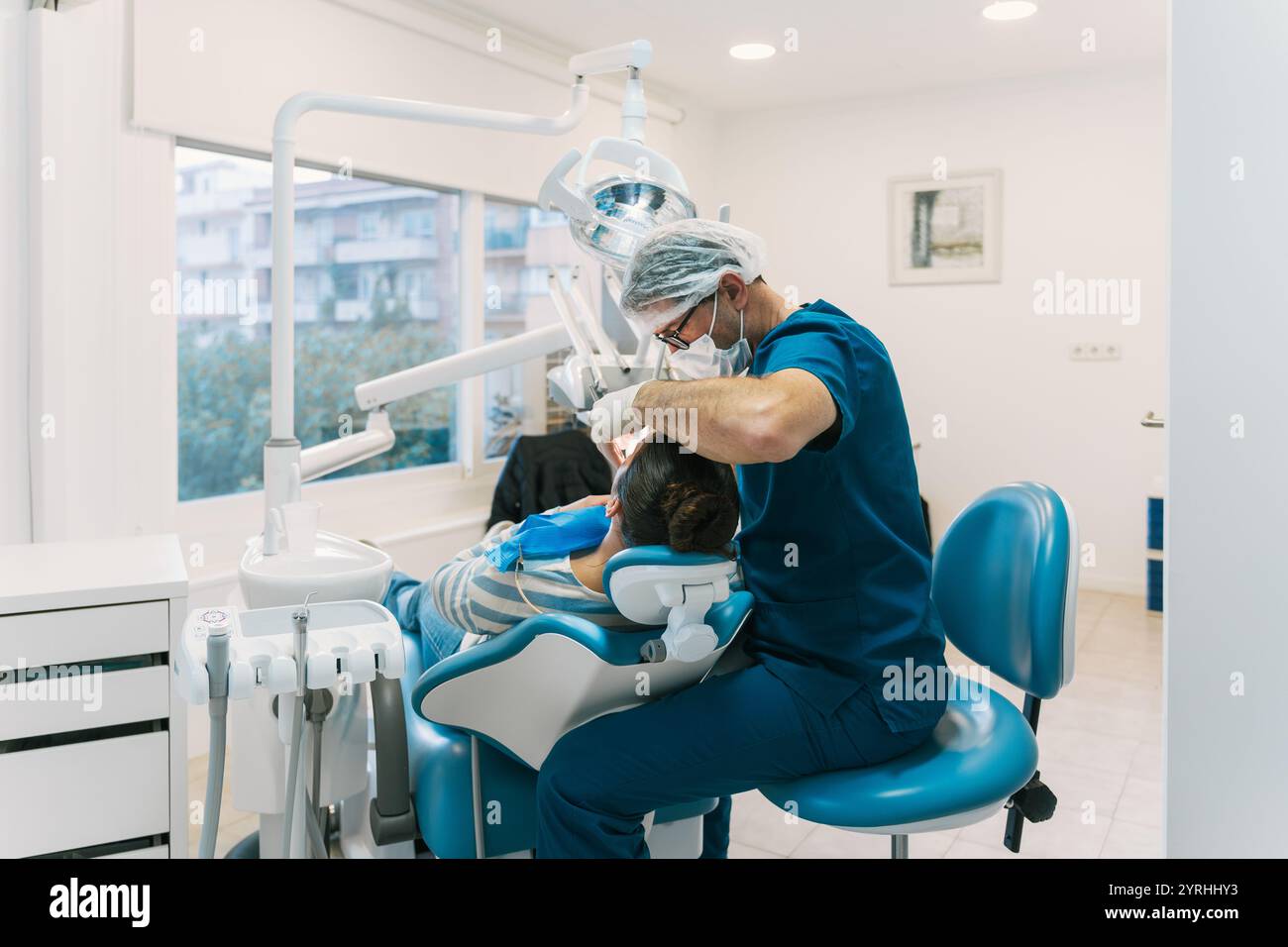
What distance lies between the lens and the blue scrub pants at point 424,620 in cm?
186

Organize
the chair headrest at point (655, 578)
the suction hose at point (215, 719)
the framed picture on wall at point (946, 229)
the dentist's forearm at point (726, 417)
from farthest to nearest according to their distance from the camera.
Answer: the framed picture on wall at point (946, 229) < the chair headrest at point (655, 578) < the dentist's forearm at point (726, 417) < the suction hose at point (215, 719)

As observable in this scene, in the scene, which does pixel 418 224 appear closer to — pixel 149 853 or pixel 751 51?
pixel 751 51

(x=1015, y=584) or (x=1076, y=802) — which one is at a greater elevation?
(x=1015, y=584)

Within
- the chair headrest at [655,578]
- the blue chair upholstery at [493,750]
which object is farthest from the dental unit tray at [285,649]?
the chair headrest at [655,578]

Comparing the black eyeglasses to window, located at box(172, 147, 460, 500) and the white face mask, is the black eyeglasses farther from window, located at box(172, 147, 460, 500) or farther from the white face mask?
window, located at box(172, 147, 460, 500)

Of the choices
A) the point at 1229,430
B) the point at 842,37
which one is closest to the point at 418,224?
the point at 842,37

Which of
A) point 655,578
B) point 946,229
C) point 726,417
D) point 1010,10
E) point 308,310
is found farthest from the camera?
point 946,229

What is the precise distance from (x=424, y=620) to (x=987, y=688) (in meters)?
1.03

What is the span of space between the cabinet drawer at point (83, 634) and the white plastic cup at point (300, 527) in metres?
0.19

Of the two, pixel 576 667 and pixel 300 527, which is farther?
pixel 300 527

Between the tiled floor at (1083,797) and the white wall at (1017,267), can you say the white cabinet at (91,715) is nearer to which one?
the tiled floor at (1083,797)

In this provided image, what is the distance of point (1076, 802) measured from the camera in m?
2.50
